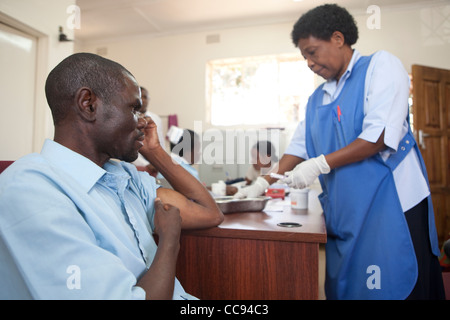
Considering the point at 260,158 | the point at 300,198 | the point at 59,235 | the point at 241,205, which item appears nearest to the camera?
the point at 59,235

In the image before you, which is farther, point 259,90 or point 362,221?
point 259,90

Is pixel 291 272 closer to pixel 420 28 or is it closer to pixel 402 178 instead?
pixel 402 178

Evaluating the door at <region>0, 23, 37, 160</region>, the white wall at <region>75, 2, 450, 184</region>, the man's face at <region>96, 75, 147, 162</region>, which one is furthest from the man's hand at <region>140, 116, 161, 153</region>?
the white wall at <region>75, 2, 450, 184</region>

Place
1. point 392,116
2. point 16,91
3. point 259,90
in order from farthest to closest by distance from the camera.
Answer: point 259,90 < point 16,91 < point 392,116

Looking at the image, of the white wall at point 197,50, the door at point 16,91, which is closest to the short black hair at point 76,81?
the door at point 16,91

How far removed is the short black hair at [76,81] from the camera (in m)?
0.76

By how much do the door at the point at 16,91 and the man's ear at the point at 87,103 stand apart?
7.84 feet

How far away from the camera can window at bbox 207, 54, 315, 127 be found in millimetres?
4633

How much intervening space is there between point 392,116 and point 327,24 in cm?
48

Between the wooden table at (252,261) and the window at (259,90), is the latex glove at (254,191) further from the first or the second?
the window at (259,90)

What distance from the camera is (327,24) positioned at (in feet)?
4.33

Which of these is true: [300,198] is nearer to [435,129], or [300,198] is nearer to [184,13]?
[435,129]

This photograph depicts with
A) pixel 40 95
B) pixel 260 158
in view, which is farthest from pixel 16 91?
pixel 260 158

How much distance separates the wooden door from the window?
4.54ft
